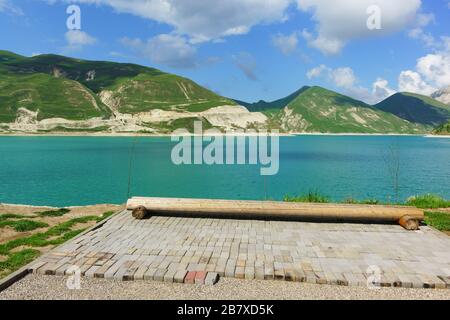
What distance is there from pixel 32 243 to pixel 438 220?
54.3 ft

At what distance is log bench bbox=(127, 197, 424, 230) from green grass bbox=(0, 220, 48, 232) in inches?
154

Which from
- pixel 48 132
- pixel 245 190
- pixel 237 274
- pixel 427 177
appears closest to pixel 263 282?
pixel 237 274

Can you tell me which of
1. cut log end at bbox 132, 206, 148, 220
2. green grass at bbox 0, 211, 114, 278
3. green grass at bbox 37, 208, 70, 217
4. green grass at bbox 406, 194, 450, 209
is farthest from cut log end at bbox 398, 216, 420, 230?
green grass at bbox 37, 208, 70, 217

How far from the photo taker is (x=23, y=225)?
13.9m

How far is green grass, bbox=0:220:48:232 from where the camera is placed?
540 inches

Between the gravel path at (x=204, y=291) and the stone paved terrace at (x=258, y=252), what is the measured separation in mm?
250

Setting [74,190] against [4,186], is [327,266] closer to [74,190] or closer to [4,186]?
[74,190]

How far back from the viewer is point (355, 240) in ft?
37.1

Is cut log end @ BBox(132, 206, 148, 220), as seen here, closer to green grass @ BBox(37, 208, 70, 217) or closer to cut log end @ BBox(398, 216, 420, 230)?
green grass @ BBox(37, 208, 70, 217)

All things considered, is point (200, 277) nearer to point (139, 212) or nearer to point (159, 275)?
point (159, 275)

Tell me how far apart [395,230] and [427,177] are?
1604 inches

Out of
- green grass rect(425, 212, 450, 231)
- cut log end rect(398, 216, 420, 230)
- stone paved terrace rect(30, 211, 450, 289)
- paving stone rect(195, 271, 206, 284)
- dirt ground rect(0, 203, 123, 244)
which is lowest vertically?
dirt ground rect(0, 203, 123, 244)

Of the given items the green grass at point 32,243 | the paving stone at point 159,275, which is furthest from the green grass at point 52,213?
the paving stone at point 159,275

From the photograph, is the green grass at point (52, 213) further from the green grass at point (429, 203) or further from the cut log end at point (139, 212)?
the green grass at point (429, 203)
